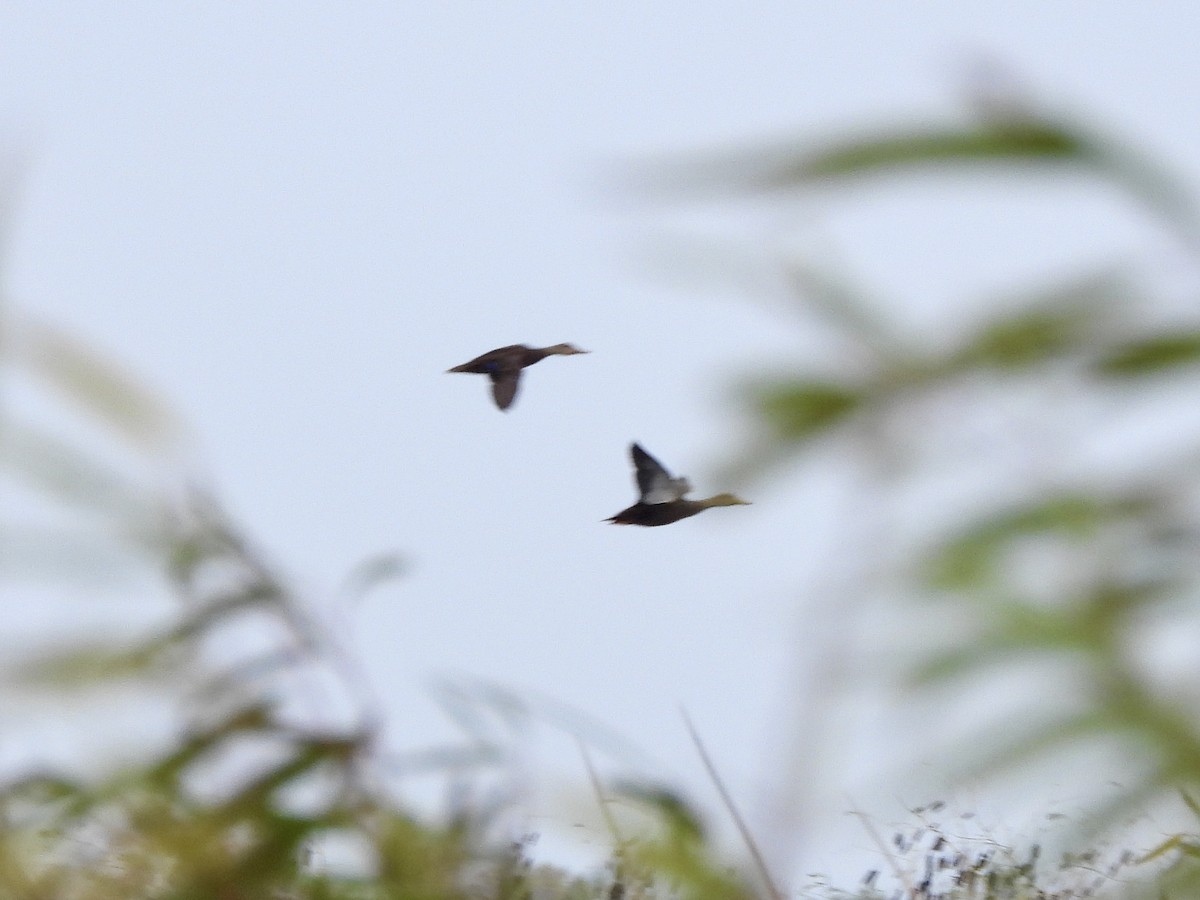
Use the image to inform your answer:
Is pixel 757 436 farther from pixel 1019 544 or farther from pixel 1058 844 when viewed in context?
pixel 1058 844

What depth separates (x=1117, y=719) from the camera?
679 millimetres

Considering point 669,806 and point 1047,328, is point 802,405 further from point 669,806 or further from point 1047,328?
point 669,806

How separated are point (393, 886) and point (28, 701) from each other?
0.83 feet

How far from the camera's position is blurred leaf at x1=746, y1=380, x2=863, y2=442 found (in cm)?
78

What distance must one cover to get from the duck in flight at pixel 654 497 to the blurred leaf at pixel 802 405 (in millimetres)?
71

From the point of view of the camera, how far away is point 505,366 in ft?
3.25

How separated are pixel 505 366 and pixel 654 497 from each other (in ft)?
0.50

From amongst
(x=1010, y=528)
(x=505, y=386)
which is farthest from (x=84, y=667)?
(x=1010, y=528)

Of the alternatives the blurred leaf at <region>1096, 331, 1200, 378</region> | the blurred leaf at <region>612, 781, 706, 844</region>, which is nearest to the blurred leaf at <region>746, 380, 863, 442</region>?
the blurred leaf at <region>1096, 331, 1200, 378</region>

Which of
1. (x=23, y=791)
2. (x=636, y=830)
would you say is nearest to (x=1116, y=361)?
(x=636, y=830)

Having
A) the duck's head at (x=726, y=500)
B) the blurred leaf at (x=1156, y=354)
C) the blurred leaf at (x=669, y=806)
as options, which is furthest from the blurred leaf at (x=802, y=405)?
the blurred leaf at (x=669, y=806)

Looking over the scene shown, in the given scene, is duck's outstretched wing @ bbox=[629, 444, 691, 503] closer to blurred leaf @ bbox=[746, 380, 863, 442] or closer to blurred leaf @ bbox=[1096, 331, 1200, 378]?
blurred leaf @ bbox=[746, 380, 863, 442]

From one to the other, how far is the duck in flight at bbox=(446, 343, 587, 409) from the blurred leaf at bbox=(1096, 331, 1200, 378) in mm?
329

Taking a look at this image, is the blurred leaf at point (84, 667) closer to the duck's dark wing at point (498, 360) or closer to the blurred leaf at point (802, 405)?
the duck's dark wing at point (498, 360)
